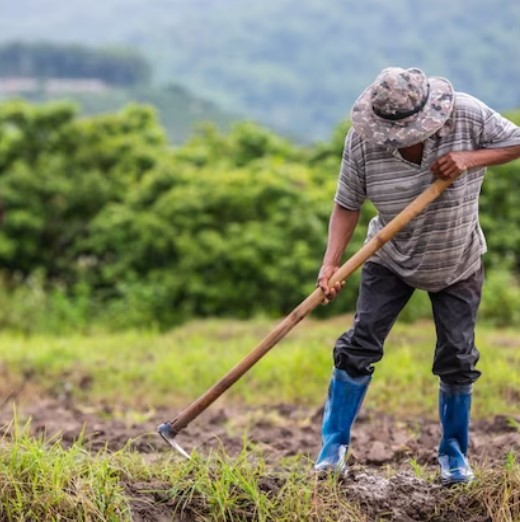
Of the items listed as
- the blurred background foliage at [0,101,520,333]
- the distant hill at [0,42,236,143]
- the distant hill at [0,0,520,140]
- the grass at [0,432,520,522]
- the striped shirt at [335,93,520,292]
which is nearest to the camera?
the grass at [0,432,520,522]

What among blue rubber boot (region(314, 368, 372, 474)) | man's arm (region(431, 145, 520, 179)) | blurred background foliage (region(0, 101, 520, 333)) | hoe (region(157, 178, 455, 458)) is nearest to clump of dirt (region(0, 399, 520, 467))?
hoe (region(157, 178, 455, 458))

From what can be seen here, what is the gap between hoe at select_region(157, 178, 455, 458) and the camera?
3779 mm

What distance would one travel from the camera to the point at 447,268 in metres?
3.98

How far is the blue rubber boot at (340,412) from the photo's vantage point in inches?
166

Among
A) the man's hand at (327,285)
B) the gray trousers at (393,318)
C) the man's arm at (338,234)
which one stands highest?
the man's arm at (338,234)

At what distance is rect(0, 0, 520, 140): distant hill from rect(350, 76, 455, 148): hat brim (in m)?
43.0

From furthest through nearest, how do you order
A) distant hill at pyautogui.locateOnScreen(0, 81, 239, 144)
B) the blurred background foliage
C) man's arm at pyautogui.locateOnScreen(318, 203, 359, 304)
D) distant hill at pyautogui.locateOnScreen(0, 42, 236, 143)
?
1. distant hill at pyautogui.locateOnScreen(0, 42, 236, 143)
2. distant hill at pyautogui.locateOnScreen(0, 81, 239, 144)
3. the blurred background foliage
4. man's arm at pyautogui.locateOnScreen(318, 203, 359, 304)

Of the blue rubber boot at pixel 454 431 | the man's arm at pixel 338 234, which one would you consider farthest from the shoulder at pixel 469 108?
the blue rubber boot at pixel 454 431

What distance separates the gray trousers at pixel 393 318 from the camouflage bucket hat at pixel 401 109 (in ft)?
2.28

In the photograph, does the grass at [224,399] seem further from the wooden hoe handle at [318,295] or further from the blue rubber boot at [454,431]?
the wooden hoe handle at [318,295]

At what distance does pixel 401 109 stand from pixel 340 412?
135cm

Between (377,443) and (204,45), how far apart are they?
82.0 metres

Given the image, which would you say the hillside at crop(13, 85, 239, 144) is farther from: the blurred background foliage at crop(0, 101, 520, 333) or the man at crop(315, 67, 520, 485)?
the man at crop(315, 67, 520, 485)

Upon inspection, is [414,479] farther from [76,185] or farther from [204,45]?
[204,45]
